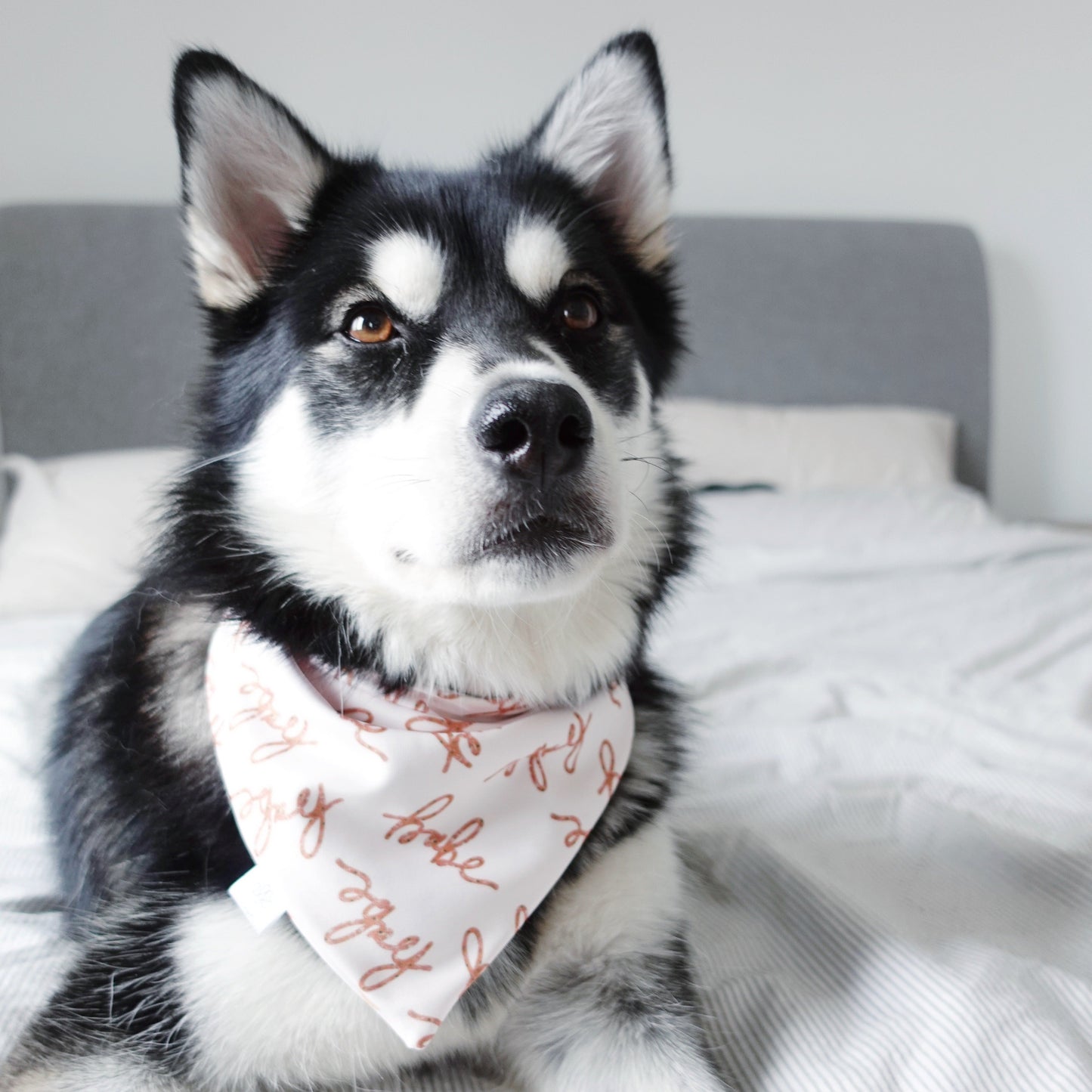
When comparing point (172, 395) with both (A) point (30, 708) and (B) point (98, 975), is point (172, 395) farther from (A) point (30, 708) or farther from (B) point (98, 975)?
(B) point (98, 975)

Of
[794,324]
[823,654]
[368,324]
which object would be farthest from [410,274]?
[794,324]

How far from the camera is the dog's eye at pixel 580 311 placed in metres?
1.21

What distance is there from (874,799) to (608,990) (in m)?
0.72

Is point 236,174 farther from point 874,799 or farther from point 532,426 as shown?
point 874,799

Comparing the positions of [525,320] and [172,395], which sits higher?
[525,320]

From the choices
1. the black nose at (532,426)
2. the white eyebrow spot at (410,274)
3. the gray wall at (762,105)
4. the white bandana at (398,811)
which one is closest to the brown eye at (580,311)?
the white eyebrow spot at (410,274)

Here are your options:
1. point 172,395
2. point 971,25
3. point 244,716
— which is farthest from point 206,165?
point 971,25

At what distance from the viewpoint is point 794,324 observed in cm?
374

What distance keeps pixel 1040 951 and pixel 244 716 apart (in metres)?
1.04

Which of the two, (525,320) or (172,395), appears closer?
(525,320)

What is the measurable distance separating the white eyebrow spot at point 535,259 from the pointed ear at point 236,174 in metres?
0.28

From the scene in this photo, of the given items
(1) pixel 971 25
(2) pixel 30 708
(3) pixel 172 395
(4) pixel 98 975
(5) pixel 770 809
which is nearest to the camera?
(4) pixel 98 975

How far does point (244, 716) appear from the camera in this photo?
3.51 ft

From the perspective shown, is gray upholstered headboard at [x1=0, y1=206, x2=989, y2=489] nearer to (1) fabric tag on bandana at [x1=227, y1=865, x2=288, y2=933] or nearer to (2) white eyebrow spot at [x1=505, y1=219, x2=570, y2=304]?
(2) white eyebrow spot at [x1=505, y1=219, x2=570, y2=304]
